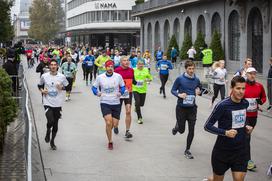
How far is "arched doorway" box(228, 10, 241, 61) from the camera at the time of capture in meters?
33.3

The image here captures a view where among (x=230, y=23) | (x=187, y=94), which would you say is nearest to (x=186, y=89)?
(x=187, y=94)

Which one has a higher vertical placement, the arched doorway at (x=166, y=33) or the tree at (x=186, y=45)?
the arched doorway at (x=166, y=33)

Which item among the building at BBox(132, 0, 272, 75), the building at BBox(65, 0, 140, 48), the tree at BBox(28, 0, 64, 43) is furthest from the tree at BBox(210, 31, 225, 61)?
the tree at BBox(28, 0, 64, 43)

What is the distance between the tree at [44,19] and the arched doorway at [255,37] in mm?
84617

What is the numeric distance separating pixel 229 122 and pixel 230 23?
2848 centimetres

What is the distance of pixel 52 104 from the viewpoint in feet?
35.0

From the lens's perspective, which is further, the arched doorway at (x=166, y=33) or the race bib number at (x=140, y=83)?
the arched doorway at (x=166, y=33)

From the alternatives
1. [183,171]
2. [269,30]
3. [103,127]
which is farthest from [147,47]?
[183,171]

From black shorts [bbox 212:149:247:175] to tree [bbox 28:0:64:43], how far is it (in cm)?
10734

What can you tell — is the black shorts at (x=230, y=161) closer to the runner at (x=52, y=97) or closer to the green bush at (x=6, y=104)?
the green bush at (x=6, y=104)

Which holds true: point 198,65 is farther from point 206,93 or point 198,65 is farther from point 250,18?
point 206,93

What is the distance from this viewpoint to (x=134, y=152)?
1055 centimetres

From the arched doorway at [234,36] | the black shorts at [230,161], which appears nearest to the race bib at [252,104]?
the black shorts at [230,161]

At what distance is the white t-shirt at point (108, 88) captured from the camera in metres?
10.8
